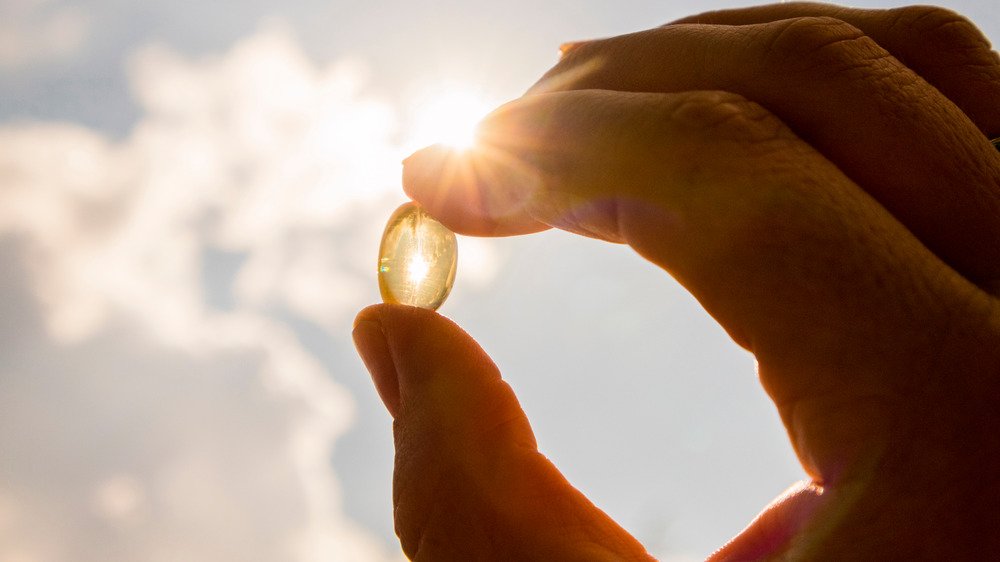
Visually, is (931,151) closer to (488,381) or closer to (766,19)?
(766,19)

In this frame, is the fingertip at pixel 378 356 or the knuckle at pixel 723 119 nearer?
the knuckle at pixel 723 119


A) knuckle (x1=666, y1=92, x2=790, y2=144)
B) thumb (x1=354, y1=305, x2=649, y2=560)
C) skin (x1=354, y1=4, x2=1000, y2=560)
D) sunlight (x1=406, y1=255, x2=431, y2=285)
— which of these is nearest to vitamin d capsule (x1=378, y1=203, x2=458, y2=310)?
sunlight (x1=406, y1=255, x2=431, y2=285)

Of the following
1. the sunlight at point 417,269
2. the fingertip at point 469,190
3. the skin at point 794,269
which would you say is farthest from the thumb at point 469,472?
the sunlight at point 417,269

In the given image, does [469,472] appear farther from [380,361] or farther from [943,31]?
[943,31]

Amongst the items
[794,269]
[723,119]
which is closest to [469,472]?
[794,269]

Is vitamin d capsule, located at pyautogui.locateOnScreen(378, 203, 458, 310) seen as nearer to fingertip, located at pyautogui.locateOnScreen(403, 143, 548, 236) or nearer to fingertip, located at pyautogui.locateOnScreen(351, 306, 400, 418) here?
fingertip, located at pyautogui.locateOnScreen(403, 143, 548, 236)

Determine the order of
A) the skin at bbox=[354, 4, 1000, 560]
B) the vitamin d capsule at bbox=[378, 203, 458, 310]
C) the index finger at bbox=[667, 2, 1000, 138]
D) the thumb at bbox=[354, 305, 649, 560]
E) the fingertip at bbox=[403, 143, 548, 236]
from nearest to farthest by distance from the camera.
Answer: the skin at bbox=[354, 4, 1000, 560]
the thumb at bbox=[354, 305, 649, 560]
the index finger at bbox=[667, 2, 1000, 138]
the fingertip at bbox=[403, 143, 548, 236]
the vitamin d capsule at bbox=[378, 203, 458, 310]

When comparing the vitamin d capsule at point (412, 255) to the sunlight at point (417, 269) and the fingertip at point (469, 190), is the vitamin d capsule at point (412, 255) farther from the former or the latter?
the fingertip at point (469, 190)
